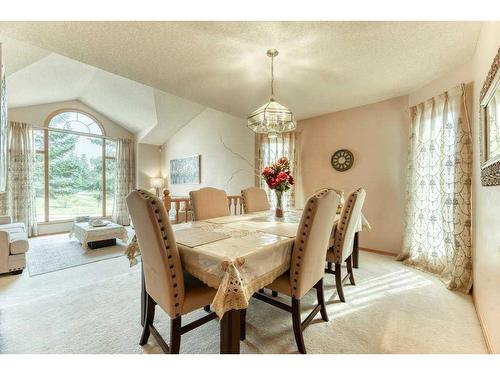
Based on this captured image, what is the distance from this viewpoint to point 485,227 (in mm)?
1729

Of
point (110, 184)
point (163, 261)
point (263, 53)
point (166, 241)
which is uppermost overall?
point (263, 53)

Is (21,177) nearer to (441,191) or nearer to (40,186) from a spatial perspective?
(40,186)

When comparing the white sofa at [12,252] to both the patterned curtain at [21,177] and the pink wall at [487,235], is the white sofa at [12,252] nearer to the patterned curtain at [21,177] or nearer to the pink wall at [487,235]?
the patterned curtain at [21,177]

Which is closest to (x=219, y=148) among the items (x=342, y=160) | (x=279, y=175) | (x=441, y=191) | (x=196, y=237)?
(x=342, y=160)

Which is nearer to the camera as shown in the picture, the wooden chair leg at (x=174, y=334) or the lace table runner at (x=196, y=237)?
the wooden chair leg at (x=174, y=334)

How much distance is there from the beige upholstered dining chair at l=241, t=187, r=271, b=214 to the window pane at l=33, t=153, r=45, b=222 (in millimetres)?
5253

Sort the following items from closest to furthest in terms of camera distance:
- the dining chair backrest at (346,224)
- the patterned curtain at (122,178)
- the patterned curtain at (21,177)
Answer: the dining chair backrest at (346,224) → the patterned curtain at (21,177) → the patterned curtain at (122,178)

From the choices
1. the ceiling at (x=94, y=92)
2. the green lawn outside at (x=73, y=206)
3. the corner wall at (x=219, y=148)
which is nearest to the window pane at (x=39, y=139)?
the ceiling at (x=94, y=92)

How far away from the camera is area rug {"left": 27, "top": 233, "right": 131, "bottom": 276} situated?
9.82ft

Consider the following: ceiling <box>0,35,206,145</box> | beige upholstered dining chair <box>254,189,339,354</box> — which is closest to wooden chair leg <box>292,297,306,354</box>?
beige upholstered dining chair <box>254,189,339,354</box>

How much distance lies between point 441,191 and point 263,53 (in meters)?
2.53

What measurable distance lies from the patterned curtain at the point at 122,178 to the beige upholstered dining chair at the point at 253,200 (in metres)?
4.64

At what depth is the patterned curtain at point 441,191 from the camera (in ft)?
7.58

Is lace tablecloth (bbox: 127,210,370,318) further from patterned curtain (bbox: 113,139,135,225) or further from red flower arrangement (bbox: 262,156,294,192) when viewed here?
patterned curtain (bbox: 113,139,135,225)
